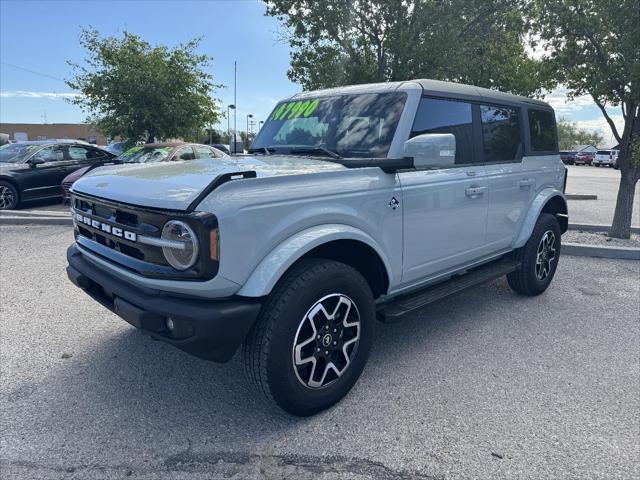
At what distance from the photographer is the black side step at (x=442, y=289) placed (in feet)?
10.2

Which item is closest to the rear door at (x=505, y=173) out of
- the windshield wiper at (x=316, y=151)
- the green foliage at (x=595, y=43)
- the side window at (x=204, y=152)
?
the windshield wiper at (x=316, y=151)

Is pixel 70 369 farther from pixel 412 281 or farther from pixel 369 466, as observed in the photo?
pixel 412 281

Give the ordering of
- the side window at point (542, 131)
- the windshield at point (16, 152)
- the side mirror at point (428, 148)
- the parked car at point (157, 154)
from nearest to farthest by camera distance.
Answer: the side mirror at point (428, 148), the side window at point (542, 131), the parked car at point (157, 154), the windshield at point (16, 152)

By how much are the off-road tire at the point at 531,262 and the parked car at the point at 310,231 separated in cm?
43

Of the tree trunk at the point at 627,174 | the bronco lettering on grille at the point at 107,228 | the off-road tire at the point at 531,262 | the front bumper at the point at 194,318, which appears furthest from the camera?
the tree trunk at the point at 627,174

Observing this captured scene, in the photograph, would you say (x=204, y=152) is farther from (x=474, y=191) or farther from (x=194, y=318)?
(x=194, y=318)

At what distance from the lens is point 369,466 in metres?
2.27

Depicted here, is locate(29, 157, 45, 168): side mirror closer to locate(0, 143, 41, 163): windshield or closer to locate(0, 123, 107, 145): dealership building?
locate(0, 143, 41, 163): windshield

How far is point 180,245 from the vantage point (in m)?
2.24

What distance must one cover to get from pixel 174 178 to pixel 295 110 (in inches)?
68.1

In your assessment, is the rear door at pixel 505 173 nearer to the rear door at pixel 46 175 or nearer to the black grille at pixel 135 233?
the black grille at pixel 135 233

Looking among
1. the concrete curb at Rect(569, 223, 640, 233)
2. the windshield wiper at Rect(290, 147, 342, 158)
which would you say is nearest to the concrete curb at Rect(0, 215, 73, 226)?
the windshield wiper at Rect(290, 147, 342, 158)

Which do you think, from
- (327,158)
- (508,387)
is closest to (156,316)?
(327,158)

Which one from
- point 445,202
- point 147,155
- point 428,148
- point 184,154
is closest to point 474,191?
point 445,202
